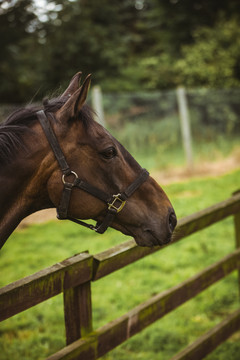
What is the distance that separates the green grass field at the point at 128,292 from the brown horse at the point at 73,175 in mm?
1855

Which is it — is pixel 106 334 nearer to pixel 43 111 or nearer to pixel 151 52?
pixel 43 111

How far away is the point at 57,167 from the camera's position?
170 cm

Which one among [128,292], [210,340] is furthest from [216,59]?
[210,340]

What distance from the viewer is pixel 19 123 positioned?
1742mm

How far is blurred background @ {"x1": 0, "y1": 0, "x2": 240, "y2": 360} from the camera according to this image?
3555 millimetres

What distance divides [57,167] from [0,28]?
37.5 ft

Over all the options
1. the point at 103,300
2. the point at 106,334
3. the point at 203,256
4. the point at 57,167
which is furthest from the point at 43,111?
the point at 203,256

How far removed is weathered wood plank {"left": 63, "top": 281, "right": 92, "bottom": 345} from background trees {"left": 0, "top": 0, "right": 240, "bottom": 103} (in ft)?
31.4

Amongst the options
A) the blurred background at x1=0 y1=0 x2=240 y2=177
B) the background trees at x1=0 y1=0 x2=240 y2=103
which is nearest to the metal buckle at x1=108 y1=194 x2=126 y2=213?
the blurred background at x1=0 y1=0 x2=240 y2=177

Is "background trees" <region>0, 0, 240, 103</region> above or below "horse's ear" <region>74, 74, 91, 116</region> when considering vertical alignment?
below

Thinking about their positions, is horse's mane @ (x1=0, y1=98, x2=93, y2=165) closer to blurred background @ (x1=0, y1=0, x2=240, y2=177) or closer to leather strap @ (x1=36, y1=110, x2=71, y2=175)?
leather strap @ (x1=36, y1=110, x2=71, y2=175)

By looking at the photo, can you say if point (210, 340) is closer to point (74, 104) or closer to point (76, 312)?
point (76, 312)

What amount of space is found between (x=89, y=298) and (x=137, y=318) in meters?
0.45

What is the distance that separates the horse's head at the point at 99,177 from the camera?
1.71m
